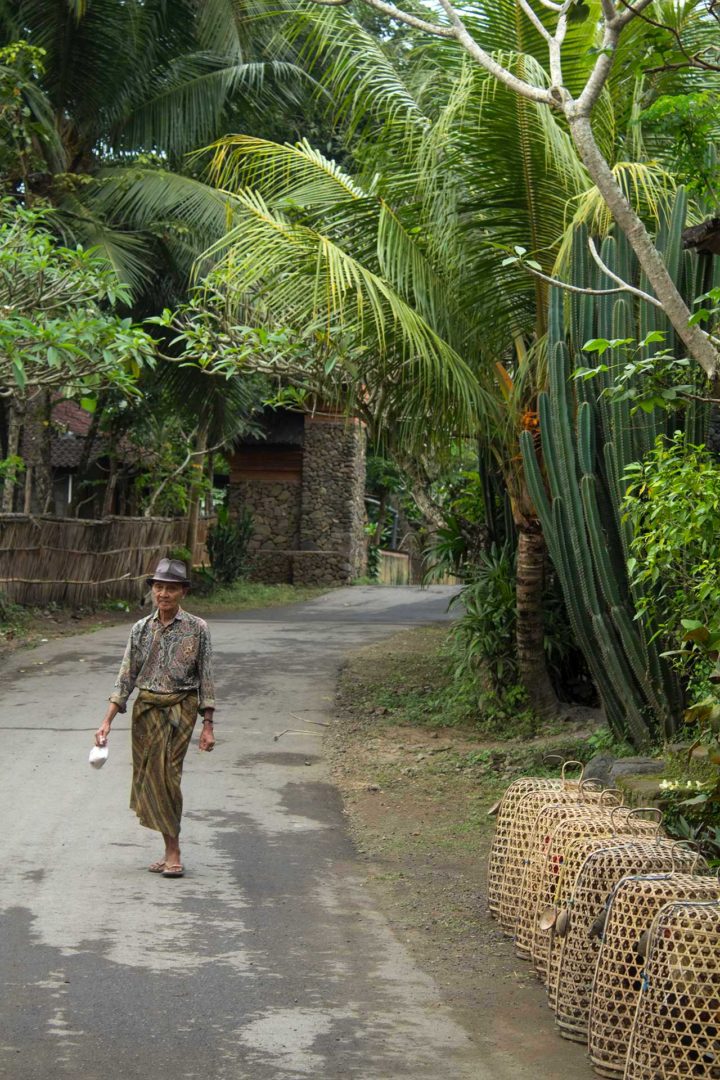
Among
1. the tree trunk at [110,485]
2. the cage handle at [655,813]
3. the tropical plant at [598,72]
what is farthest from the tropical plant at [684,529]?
the tree trunk at [110,485]

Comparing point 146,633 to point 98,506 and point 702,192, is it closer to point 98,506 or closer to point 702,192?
point 702,192

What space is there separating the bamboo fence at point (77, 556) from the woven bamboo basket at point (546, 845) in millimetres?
12350

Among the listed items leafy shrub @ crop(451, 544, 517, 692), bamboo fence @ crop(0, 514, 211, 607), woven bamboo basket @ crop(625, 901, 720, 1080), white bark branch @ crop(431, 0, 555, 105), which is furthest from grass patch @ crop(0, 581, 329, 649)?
woven bamboo basket @ crop(625, 901, 720, 1080)

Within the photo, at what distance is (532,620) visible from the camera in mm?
11383

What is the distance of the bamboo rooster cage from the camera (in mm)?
5426

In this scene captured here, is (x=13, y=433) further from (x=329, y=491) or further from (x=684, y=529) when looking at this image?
(x=684, y=529)

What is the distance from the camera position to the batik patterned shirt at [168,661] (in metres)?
7.26

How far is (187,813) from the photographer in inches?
Answer: 334

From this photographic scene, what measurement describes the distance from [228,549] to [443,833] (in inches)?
659

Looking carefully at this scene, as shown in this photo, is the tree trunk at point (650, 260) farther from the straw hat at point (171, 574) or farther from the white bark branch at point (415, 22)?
the straw hat at point (171, 574)

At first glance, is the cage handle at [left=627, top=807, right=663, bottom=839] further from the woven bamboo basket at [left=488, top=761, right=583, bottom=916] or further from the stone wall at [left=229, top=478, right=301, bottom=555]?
the stone wall at [left=229, top=478, right=301, bottom=555]

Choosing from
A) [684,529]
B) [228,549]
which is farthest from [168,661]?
[228,549]

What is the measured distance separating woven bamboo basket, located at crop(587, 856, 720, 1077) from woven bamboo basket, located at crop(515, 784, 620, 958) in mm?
862

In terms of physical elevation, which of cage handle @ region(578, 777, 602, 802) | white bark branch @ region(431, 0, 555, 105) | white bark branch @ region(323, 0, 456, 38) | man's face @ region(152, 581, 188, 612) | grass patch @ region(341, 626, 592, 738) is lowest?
grass patch @ region(341, 626, 592, 738)
